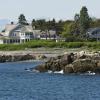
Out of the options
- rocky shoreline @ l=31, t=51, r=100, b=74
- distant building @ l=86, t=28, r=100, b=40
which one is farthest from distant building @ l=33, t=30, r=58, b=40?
rocky shoreline @ l=31, t=51, r=100, b=74

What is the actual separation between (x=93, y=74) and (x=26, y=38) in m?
110

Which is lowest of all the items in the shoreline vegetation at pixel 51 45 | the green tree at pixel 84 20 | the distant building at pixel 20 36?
the shoreline vegetation at pixel 51 45

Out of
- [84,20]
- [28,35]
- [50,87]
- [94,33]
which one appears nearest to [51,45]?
[84,20]

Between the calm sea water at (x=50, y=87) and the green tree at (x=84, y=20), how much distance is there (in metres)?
92.3

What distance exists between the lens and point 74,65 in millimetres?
82500

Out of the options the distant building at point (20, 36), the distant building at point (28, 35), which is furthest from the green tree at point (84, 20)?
the distant building at point (20, 36)

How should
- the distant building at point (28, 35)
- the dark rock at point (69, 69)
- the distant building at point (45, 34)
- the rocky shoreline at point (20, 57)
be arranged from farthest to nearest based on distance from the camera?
the distant building at point (45, 34) < the distant building at point (28, 35) < the rocky shoreline at point (20, 57) < the dark rock at point (69, 69)

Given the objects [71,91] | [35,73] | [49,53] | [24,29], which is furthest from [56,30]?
[71,91]

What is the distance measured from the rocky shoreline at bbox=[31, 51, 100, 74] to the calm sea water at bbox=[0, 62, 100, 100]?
2.81 m

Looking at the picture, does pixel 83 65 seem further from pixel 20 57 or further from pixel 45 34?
pixel 45 34

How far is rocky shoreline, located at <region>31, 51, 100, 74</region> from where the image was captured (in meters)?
82.5

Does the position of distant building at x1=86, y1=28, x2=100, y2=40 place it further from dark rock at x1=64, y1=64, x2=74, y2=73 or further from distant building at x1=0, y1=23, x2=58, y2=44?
dark rock at x1=64, y1=64, x2=74, y2=73

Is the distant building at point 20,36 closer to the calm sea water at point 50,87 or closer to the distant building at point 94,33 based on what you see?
the distant building at point 94,33

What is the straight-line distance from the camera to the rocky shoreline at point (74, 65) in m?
82.5
